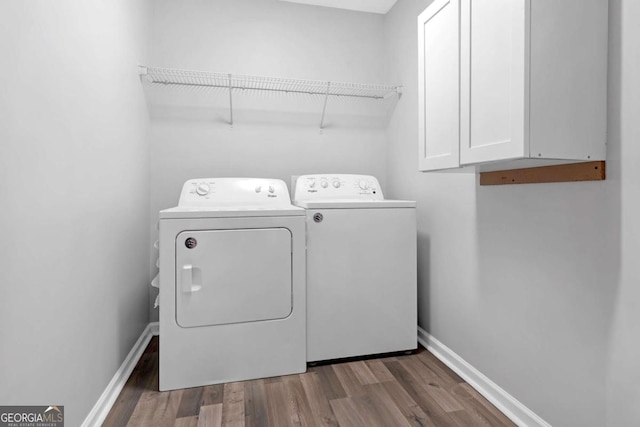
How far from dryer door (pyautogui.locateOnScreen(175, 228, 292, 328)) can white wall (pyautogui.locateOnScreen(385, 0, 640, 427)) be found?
2.99ft

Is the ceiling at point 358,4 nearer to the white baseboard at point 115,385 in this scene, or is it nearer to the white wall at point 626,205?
the white wall at point 626,205

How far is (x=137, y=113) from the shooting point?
201 cm

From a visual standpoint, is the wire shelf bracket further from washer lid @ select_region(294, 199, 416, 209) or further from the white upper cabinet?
the white upper cabinet

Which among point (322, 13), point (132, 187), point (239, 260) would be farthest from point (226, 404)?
point (322, 13)

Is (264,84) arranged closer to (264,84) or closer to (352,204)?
(264,84)

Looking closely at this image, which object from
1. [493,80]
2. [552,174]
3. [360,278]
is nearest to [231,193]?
[360,278]

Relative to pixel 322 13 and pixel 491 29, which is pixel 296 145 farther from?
pixel 491 29

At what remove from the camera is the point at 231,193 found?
215 centimetres

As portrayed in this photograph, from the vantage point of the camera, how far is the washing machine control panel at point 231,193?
2.11 meters

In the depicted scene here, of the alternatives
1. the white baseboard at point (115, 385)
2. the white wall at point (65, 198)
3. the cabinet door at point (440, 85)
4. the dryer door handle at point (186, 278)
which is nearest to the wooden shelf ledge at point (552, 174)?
the cabinet door at point (440, 85)

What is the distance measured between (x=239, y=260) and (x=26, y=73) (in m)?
1.08

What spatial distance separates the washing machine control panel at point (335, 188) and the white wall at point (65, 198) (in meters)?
1.01

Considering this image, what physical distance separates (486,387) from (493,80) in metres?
1.36

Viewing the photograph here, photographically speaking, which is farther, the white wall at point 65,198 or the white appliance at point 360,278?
the white appliance at point 360,278
